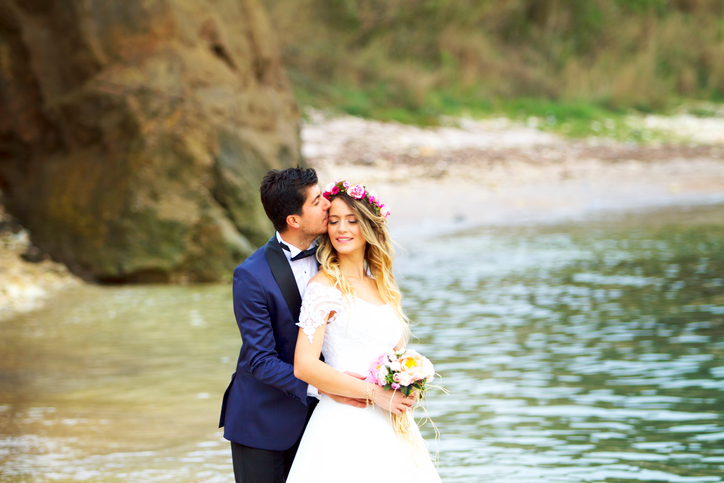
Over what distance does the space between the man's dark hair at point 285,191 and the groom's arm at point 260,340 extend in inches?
9.1

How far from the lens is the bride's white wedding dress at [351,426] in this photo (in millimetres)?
2928

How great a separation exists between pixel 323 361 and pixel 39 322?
601 cm

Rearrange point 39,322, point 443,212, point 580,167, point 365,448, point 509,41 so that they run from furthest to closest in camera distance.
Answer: point 509,41
point 580,167
point 443,212
point 39,322
point 365,448

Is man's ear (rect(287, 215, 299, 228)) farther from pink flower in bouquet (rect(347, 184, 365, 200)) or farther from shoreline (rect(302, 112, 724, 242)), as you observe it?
shoreline (rect(302, 112, 724, 242))

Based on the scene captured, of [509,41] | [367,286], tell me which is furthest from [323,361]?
[509,41]

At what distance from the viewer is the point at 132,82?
10.0 meters

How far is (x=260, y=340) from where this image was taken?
291cm

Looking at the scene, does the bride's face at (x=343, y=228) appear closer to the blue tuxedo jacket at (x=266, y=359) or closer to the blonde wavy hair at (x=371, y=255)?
the blonde wavy hair at (x=371, y=255)

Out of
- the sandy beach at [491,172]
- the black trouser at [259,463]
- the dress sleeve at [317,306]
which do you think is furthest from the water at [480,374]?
the sandy beach at [491,172]

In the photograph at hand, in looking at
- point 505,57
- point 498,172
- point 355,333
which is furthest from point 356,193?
point 505,57

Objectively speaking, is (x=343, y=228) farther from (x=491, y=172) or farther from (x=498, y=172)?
(x=498, y=172)

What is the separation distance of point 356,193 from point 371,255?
9.9 inches

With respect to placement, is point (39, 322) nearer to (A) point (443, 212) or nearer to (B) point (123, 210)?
(B) point (123, 210)

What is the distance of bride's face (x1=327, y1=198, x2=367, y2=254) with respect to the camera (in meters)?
3.00
